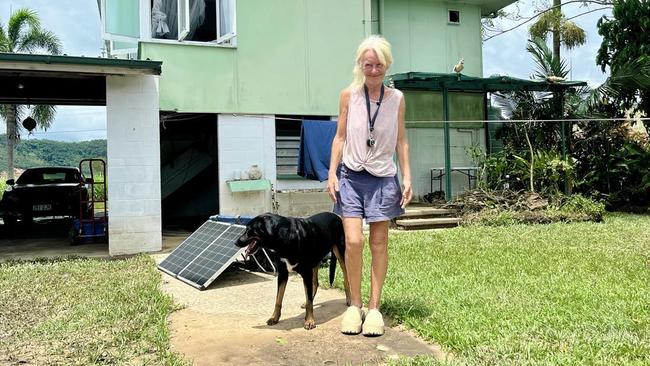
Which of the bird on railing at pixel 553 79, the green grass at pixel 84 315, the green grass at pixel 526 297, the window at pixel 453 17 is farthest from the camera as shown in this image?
the window at pixel 453 17

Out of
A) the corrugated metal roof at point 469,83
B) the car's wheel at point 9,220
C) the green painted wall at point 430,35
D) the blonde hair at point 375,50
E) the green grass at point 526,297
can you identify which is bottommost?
the green grass at point 526,297

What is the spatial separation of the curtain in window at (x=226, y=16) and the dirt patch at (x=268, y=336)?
568cm

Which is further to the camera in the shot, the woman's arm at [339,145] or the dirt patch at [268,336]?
the woman's arm at [339,145]

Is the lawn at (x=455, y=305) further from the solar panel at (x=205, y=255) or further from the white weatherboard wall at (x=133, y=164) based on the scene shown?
the white weatherboard wall at (x=133, y=164)

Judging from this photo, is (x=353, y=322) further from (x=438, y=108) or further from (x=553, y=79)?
(x=553, y=79)

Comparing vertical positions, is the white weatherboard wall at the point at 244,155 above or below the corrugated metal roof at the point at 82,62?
below

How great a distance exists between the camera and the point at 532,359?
299 centimetres

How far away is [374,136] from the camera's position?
12.2 feet

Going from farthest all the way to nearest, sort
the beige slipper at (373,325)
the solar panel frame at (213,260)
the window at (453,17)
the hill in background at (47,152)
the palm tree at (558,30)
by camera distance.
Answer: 1. the hill in background at (47,152)
2. the palm tree at (558,30)
3. the window at (453,17)
4. the solar panel frame at (213,260)
5. the beige slipper at (373,325)

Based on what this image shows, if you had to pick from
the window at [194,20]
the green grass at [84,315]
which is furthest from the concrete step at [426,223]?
the green grass at [84,315]

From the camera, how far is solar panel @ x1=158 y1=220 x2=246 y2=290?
553 centimetres

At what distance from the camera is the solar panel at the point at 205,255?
553 centimetres

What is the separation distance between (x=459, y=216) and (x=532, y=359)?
7947mm

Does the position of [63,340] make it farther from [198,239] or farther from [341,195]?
[198,239]
